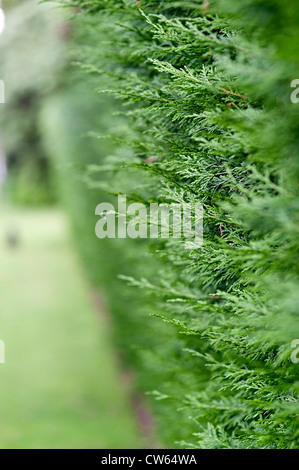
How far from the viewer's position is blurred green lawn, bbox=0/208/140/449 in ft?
21.3

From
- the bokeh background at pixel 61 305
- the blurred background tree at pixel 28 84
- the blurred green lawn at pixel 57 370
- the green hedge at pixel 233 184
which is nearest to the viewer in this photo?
the green hedge at pixel 233 184

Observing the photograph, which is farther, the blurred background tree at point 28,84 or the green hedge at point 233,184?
the blurred background tree at point 28,84

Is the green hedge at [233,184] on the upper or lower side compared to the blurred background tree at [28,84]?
lower

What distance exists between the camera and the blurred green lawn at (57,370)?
256 inches

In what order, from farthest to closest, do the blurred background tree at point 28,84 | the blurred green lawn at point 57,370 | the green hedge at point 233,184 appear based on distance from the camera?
1. the blurred background tree at point 28,84
2. the blurred green lawn at point 57,370
3. the green hedge at point 233,184

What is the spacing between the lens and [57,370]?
8.55 metres

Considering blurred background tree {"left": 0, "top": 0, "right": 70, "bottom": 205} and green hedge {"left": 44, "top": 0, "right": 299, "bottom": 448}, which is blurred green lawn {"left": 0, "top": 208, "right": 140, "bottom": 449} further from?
blurred background tree {"left": 0, "top": 0, "right": 70, "bottom": 205}

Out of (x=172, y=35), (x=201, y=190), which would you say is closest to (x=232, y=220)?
(x=201, y=190)

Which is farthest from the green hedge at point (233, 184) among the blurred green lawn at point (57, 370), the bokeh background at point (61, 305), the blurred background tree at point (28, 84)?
the blurred green lawn at point (57, 370)

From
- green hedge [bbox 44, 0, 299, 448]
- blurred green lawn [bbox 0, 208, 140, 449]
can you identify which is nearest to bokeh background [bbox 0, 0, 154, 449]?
blurred green lawn [bbox 0, 208, 140, 449]

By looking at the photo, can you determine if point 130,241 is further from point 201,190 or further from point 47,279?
point 47,279

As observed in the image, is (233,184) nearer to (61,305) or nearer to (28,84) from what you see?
(61,305)

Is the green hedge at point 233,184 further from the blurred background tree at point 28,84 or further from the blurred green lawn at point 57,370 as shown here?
the blurred green lawn at point 57,370

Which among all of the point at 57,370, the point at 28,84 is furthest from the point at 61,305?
the point at 28,84
